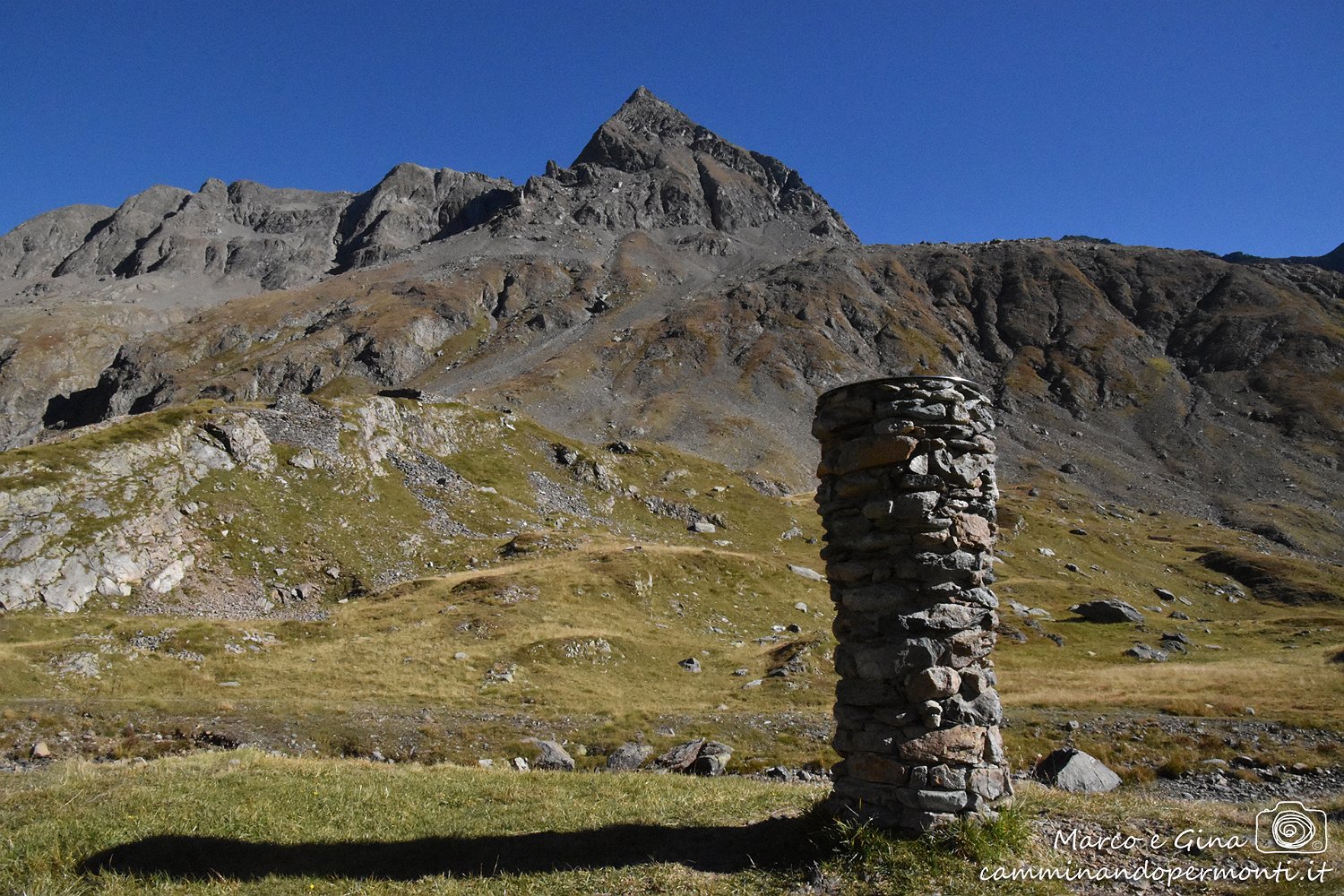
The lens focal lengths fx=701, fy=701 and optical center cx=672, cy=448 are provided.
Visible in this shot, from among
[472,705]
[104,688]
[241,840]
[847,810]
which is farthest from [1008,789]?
[104,688]

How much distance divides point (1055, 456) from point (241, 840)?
18698 centimetres

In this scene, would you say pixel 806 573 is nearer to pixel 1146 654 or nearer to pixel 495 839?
pixel 1146 654

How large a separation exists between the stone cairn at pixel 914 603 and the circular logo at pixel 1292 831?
4522mm

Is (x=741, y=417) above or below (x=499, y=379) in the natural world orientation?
below

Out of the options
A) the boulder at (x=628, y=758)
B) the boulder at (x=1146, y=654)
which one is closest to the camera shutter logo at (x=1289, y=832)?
the boulder at (x=628, y=758)

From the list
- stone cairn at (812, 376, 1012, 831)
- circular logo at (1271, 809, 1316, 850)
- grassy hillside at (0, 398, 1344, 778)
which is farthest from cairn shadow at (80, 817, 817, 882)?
grassy hillside at (0, 398, 1344, 778)

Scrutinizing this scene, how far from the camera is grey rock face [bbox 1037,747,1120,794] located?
2038 cm

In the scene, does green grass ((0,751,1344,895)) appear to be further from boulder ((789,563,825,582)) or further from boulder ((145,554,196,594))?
boulder ((789,563,825,582))

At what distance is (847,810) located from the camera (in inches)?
469

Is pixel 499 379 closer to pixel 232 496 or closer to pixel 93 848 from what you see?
pixel 232 496

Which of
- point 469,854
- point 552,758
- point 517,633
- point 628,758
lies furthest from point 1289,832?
point 517,633

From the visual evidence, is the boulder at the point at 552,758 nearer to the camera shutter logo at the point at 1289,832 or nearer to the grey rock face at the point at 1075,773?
the grey rock face at the point at 1075,773

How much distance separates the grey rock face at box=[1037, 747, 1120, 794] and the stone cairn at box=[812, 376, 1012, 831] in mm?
10934

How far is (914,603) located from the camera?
12172 mm
